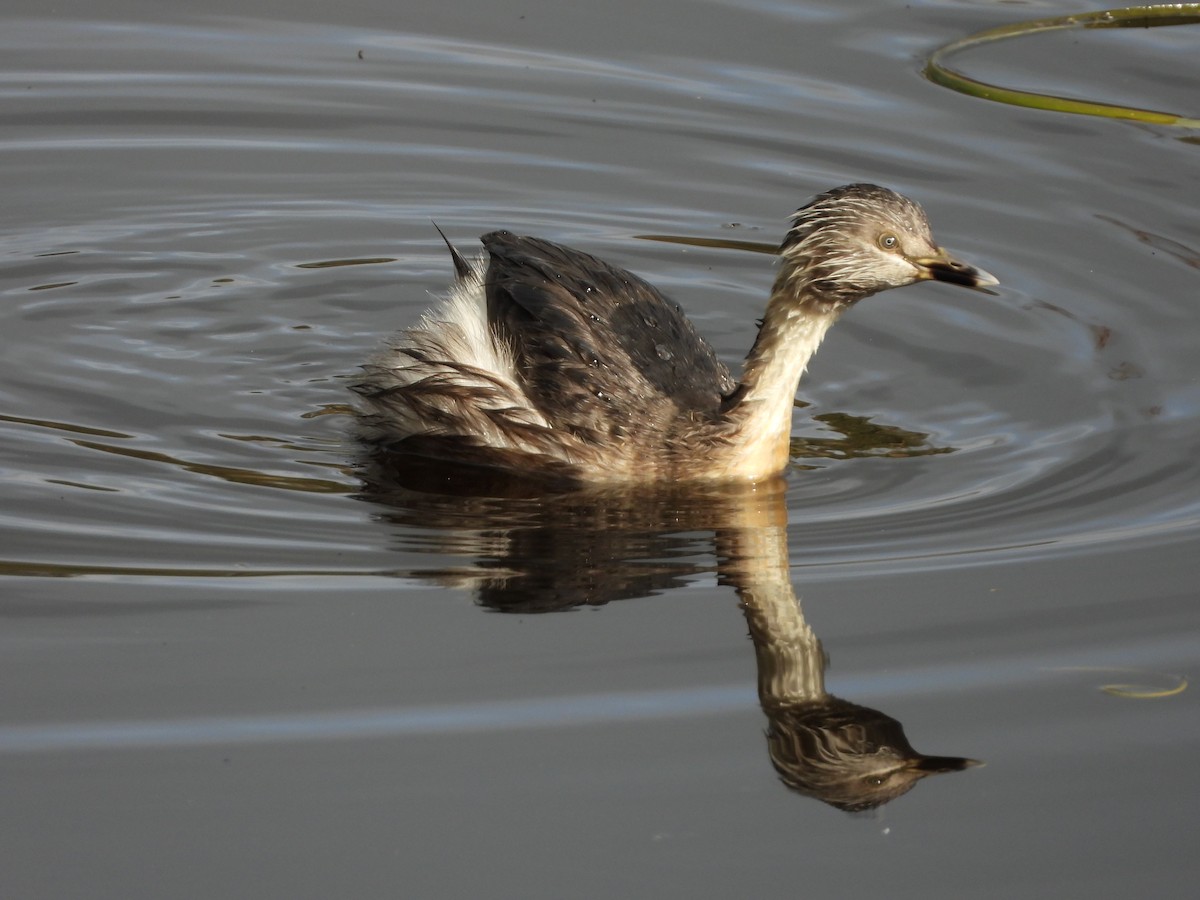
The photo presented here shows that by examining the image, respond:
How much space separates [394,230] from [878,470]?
12.0 ft

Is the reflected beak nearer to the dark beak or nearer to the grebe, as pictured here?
the grebe

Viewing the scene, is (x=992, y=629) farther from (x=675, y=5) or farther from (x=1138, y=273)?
(x=675, y=5)

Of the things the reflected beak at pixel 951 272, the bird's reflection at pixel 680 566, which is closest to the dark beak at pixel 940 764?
the bird's reflection at pixel 680 566

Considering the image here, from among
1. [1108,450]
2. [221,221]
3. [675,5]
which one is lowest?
[1108,450]

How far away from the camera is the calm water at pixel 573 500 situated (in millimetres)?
4367

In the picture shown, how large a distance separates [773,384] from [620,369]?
0.62 metres

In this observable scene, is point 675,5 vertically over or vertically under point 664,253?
over

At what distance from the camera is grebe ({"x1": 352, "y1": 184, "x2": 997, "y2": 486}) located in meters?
6.69

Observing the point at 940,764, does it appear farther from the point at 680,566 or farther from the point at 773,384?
the point at 773,384

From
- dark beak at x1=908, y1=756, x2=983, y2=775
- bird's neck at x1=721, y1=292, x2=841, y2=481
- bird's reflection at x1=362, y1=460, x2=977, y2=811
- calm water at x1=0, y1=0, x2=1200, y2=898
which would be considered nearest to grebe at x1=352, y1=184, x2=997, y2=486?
bird's neck at x1=721, y1=292, x2=841, y2=481

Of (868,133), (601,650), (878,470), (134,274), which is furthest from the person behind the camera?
(868,133)

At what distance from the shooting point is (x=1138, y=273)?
28.9 feet

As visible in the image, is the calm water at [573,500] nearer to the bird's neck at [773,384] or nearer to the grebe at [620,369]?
the bird's neck at [773,384]

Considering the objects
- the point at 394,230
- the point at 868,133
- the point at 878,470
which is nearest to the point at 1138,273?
the point at 868,133
